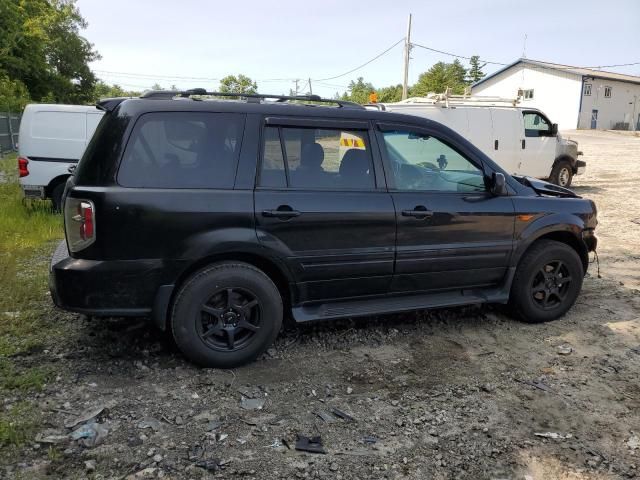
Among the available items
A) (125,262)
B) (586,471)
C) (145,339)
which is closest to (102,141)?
(125,262)

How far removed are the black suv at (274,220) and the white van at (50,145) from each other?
5.99 metres

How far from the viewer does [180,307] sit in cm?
360

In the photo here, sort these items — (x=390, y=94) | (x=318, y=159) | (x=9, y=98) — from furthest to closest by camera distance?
(x=390, y=94) → (x=9, y=98) → (x=318, y=159)

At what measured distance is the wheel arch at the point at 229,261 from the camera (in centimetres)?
358

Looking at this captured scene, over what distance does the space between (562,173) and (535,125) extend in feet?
5.42

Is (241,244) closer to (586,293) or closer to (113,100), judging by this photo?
(113,100)

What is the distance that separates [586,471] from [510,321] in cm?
218

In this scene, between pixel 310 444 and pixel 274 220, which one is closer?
pixel 310 444

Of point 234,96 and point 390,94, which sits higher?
point 390,94

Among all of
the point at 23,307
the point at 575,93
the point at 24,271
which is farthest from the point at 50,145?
the point at 575,93

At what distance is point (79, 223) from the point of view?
11.3 ft

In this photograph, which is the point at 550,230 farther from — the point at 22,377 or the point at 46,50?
the point at 46,50

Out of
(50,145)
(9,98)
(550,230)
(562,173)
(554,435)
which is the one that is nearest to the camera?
(554,435)

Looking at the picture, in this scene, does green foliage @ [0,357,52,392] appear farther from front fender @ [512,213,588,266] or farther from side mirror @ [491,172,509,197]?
front fender @ [512,213,588,266]
